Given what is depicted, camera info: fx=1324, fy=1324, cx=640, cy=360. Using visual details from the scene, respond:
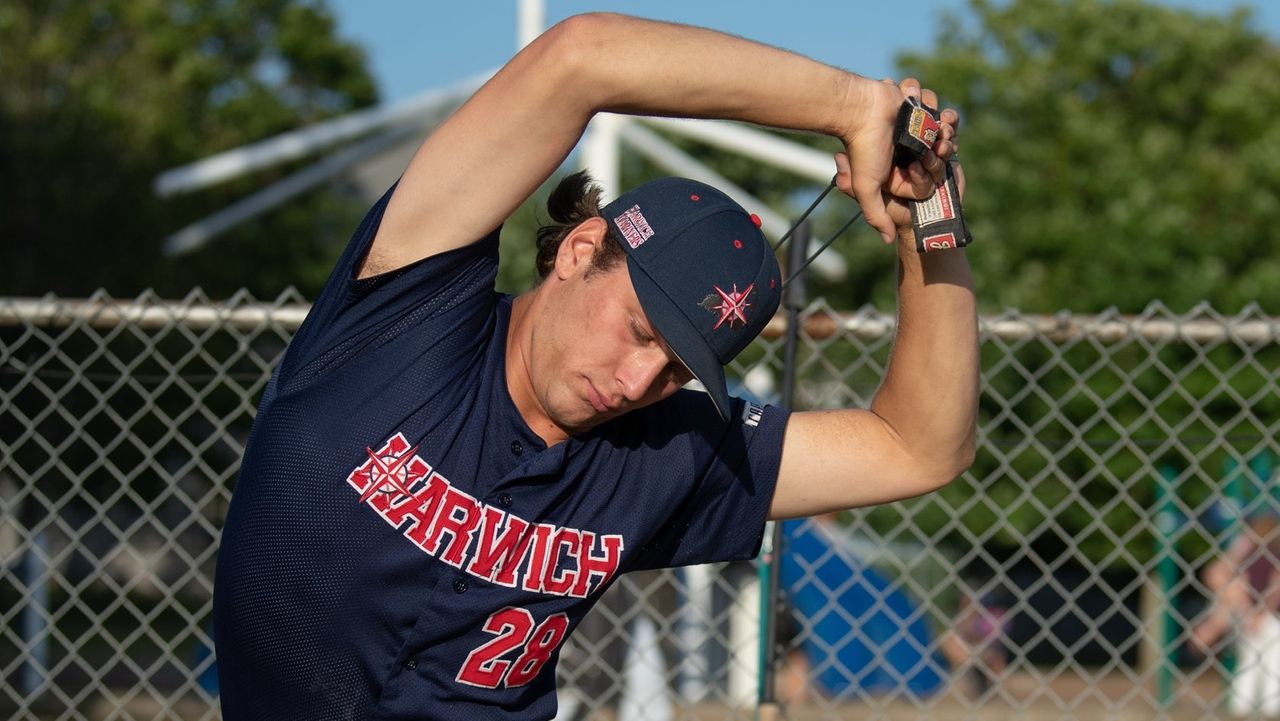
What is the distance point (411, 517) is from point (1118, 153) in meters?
16.8

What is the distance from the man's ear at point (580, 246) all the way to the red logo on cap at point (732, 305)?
0.20 m

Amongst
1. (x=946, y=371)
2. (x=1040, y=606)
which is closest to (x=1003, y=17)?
(x=1040, y=606)

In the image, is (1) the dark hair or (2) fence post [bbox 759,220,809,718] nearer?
(1) the dark hair

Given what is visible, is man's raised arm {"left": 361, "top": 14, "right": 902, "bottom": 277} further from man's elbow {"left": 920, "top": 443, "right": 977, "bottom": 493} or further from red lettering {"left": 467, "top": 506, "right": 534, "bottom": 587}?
man's elbow {"left": 920, "top": 443, "right": 977, "bottom": 493}

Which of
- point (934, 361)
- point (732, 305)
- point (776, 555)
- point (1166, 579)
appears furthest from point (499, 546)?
point (1166, 579)

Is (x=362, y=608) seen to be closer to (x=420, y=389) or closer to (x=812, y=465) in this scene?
(x=420, y=389)

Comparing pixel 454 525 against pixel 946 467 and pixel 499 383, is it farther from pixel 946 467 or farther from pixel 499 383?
pixel 946 467

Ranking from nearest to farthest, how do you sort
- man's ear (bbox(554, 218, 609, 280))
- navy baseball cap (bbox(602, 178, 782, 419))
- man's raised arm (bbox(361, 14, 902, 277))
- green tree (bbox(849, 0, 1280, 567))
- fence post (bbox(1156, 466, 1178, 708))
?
man's raised arm (bbox(361, 14, 902, 277))
navy baseball cap (bbox(602, 178, 782, 419))
man's ear (bbox(554, 218, 609, 280))
fence post (bbox(1156, 466, 1178, 708))
green tree (bbox(849, 0, 1280, 567))

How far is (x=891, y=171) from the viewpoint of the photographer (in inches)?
75.1

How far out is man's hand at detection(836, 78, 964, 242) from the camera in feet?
5.92

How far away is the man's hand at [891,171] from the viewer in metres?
1.81

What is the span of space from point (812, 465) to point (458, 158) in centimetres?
86

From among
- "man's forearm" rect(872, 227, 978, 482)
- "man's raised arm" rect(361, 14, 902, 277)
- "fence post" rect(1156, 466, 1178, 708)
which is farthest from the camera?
"fence post" rect(1156, 466, 1178, 708)

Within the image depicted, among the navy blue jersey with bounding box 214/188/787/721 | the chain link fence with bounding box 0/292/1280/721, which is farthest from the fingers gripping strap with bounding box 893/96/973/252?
the chain link fence with bounding box 0/292/1280/721
